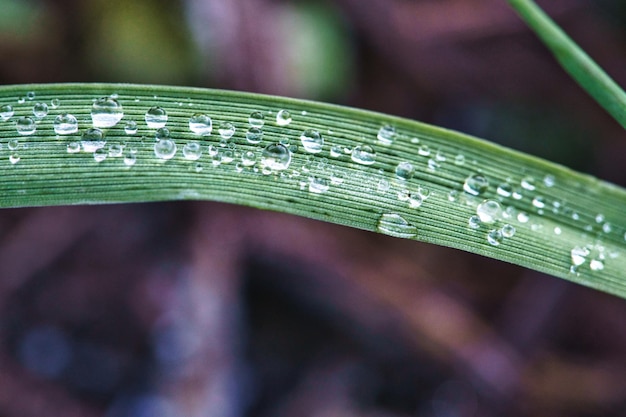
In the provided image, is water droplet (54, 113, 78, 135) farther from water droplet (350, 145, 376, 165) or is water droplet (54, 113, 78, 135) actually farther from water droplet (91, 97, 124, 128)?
water droplet (350, 145, 376, 165)

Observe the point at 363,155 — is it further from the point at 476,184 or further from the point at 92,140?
the point at 92,140

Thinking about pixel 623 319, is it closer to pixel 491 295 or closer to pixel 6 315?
pixel 491 295

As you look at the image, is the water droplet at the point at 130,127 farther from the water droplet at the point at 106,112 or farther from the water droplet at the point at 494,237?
the water droplet at the point at 494,237

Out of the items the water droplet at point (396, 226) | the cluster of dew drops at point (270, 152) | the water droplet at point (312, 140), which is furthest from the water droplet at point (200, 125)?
the water droplet at point (396, 226)

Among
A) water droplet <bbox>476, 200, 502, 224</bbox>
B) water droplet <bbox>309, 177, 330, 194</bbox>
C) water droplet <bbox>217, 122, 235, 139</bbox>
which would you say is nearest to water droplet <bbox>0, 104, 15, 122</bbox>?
water droplet <bbox>217, 122, 235, 139</bbox>

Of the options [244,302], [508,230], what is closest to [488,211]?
[508,230]

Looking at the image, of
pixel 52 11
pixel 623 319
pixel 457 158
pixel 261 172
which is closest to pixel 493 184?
pixel 457 158
